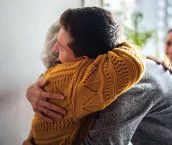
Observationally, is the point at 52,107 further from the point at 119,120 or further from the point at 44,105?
the point at 119,120

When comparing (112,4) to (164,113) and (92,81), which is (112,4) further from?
(92,81)

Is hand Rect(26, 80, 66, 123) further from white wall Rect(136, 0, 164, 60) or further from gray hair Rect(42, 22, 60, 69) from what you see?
white wall Rect(136, 0, 164, 60)

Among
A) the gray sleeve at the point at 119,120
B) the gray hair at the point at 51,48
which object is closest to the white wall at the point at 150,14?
the gray hair at the point at 51,48

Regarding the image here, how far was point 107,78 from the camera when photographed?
2.78 ft

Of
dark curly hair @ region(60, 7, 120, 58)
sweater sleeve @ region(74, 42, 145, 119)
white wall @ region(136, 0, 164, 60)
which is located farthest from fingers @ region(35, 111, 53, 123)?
white wall @ region(136, 0, 164, 60)

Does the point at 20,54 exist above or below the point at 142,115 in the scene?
above

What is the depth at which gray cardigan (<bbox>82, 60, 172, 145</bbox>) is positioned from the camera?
36.2 inches

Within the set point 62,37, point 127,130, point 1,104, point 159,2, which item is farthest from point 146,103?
point 159,2

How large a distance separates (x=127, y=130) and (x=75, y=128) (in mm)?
161

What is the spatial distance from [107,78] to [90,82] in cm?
5

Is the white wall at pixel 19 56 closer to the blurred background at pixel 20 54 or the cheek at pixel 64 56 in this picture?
the blurred background at pixel 20 54

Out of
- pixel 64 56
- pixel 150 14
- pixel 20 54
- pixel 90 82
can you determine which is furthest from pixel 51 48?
pixel 150 14

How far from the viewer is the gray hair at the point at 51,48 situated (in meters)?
1.19

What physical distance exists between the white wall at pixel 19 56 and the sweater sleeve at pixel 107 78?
1.36ft
